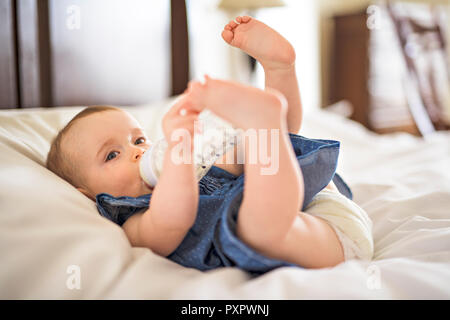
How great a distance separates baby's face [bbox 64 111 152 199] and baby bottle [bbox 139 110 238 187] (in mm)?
82

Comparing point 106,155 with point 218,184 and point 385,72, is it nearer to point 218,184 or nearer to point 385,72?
point 218,184

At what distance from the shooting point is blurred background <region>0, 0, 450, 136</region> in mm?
1126

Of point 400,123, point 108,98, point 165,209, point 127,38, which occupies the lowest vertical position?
point 400,123

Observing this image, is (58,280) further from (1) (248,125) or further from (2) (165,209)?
(1) (248,125)

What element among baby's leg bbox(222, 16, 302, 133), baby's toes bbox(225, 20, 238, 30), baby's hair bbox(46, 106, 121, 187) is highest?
baby's toes bbox(225, 20, 238, 30)

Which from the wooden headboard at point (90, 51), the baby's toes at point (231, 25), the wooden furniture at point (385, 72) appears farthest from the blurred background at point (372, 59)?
the baby's toes at point (231, 25)

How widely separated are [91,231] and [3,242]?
0.11 meters

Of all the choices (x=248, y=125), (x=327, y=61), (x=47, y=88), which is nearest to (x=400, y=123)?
(x=327, y=61)

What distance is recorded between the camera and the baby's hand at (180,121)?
0.54m

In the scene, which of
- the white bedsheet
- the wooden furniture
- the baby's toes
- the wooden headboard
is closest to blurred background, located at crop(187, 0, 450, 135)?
the wooden furniture

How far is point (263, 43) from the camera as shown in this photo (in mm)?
721

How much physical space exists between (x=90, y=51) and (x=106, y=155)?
2.25ft

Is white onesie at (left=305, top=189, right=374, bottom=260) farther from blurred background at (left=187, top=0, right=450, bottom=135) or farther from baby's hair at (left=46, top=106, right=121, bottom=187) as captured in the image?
blurred background at (left=187, top=0, right=450, bottom=135)
